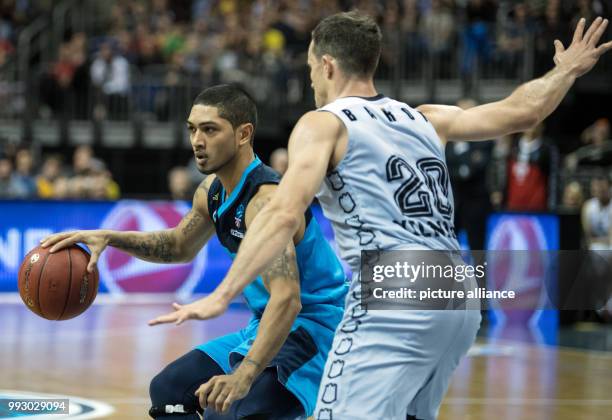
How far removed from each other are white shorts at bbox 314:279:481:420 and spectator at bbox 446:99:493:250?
351 inches

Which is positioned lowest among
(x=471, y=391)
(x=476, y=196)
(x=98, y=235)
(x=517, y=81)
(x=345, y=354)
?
(x=471, y=391)

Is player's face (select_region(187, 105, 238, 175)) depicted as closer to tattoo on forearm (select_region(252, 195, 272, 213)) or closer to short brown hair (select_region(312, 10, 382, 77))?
tattoo on forearm (select_region(252, 195, 272, 213))

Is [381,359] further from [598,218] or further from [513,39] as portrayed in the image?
[513,39]

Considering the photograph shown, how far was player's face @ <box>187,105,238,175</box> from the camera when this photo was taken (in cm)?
524

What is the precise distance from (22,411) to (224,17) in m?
15.0

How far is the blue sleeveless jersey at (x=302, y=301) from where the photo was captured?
5125 millimetres

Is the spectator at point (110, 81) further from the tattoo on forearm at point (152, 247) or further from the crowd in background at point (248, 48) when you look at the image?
the tattoo on forearm at point (152, 247)

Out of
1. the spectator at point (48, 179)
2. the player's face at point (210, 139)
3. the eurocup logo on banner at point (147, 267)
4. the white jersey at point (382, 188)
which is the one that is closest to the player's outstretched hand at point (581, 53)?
the white jersey at point (382, 188)

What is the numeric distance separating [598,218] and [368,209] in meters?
10.6

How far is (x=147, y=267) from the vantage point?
14.9m

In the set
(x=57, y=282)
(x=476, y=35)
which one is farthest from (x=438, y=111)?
(x=476, y=35)

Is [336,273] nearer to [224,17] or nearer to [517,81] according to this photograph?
[517,81]

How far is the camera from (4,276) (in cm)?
1481

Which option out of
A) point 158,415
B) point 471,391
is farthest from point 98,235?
point 471,391
